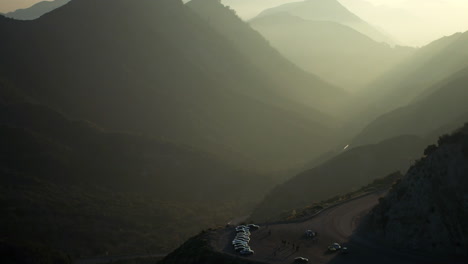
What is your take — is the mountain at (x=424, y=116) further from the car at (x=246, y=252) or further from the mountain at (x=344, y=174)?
the car at (x=246, y=252)

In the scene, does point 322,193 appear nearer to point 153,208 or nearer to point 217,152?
point 153,208

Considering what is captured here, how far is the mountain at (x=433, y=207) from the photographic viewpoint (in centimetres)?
4509

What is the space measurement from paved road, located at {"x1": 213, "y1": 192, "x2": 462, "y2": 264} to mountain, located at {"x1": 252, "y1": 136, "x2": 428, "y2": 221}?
1793 inches

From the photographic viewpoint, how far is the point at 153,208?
412 ft

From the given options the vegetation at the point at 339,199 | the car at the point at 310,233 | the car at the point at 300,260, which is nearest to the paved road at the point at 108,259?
the vegetation at the point at 339,199

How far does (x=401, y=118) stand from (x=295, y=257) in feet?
432

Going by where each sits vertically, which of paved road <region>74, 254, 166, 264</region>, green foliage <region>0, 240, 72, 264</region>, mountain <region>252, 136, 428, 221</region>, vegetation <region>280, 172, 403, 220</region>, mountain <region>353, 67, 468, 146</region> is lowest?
green foliage <region>0, 240, 72, 264</region>

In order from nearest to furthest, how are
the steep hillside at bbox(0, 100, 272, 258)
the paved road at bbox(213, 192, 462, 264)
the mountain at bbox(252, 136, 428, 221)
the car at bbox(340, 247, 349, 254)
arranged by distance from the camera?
the paved road at bbox(213, 192, 462, 264), the car at bbox(340, 247, 349, 254), the steep hillside at bbox(0, 100, 272, 258), the mountain at bbox(252, 136, 428, 221)

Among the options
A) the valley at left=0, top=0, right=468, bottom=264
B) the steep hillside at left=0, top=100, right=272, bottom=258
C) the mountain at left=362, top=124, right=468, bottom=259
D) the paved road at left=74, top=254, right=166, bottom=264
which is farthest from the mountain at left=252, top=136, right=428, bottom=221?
the mountain at left=362, top=124, right=468, bottom=259

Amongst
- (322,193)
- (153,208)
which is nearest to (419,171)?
(322,193)

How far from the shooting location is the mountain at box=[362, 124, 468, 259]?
148ft

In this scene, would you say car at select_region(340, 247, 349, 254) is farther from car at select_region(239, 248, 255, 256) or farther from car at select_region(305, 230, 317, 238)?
car at select_region(239, 248, 255, 256)

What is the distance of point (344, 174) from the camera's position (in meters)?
115

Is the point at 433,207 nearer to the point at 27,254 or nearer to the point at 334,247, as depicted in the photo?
the point at 334,247
